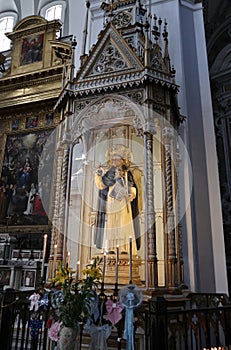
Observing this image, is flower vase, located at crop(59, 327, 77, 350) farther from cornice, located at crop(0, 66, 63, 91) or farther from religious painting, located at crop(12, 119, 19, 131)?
cornice, located at crop(0, 66, 63, 91)

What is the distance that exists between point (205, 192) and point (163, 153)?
1414mm

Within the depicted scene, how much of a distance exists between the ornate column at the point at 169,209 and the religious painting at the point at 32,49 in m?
5.58

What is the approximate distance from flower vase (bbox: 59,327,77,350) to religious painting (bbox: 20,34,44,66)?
25.5ft

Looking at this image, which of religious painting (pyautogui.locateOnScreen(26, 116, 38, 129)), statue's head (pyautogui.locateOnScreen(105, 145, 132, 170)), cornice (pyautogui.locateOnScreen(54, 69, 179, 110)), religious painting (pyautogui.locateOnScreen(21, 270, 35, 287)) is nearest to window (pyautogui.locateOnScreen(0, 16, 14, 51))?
religious painting (pyautogui.locateOnScreen(26, 116, 38, 129))

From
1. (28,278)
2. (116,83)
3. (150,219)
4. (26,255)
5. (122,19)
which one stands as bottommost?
(28,278)

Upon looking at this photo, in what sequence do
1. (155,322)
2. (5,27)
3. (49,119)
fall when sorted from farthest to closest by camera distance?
1. (5,27)
2. (49,119)
3. (155,322)

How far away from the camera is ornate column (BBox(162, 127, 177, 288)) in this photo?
13.7ft

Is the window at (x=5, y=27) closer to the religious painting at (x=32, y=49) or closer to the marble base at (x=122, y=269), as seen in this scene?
the religious painting at (x=32, y=49)

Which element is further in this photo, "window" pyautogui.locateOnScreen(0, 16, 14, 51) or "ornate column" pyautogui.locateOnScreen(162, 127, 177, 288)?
"window" pyautogui.locateOnScreen(0, 16, 14, 51)

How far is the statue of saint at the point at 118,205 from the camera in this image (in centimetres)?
528

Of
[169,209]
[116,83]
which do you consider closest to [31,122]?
[116,83]

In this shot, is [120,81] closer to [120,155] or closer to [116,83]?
[116,83]

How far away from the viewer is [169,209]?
4.43 meters

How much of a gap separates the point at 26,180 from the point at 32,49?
164 inches
